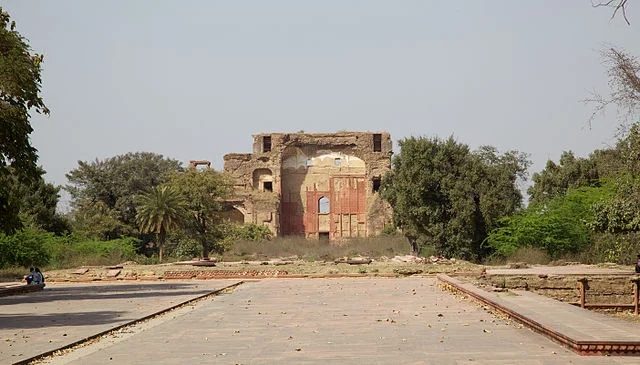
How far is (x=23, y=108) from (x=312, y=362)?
1240 cm

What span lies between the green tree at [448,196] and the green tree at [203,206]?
11.1 meters

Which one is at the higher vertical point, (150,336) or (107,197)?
(107,197)

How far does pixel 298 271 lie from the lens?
1166 inches

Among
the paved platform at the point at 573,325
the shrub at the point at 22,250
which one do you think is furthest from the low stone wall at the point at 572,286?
the shrub at the point at 22,250

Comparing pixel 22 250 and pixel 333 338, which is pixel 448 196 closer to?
pixel 22 250

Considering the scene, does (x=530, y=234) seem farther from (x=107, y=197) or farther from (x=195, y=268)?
(x=107, y=197)

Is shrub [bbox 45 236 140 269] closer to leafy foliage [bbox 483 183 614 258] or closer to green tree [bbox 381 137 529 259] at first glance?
green tree [bbox 381 137 529 259]

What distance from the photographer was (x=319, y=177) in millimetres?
63281

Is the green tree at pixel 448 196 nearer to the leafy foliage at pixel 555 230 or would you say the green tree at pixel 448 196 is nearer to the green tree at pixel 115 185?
the leafy foliage at pixel 555 230

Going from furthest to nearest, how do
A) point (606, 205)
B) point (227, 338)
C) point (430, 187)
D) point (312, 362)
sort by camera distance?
point (430, 187) → point (606, 205) → point (227, 338) → point (312, 362)

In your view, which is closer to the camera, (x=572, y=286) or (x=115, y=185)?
(x=572, y=286)

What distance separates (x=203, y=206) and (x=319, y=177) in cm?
1878

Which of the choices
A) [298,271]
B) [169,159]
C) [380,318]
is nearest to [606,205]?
[380,318]

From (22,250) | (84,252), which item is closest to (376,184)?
(84,252)
